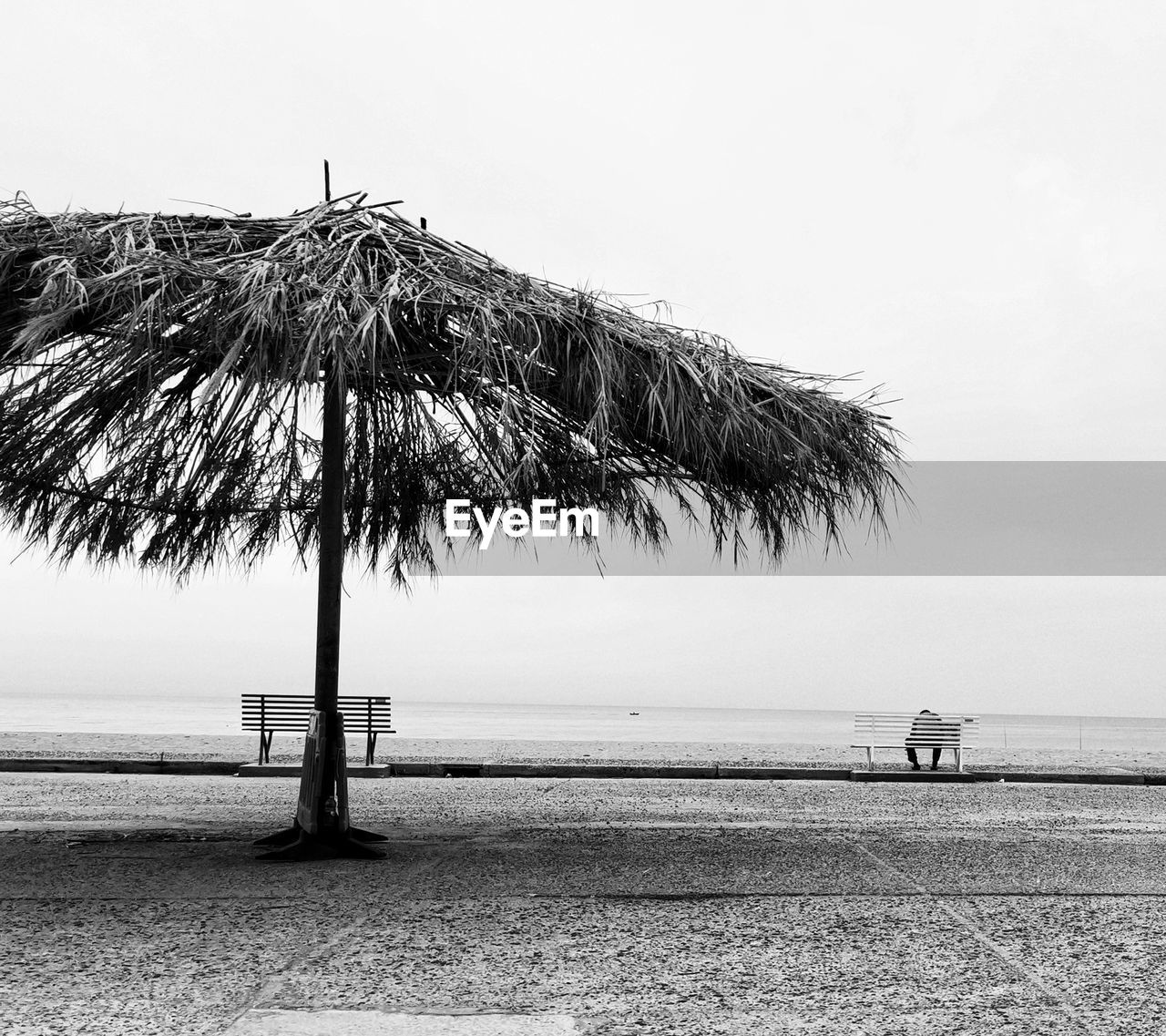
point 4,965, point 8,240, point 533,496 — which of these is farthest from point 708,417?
point 4,965

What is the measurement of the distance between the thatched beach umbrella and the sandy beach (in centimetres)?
830

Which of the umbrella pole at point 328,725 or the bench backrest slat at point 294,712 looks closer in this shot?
the umbrella pole at point 328,725

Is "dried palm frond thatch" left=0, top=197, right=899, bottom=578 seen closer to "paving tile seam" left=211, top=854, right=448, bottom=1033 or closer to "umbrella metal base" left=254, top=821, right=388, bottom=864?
"paving tile seam" left=211, top=854, right=448, bottom=1033

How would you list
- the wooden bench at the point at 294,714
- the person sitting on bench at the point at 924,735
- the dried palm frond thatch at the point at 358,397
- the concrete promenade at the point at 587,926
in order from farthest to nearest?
the person sitting on bench at the point at 924,735, the wooden bench at the point at 294,714, the dried palm frond thatch at the point at 358,397, the concrete promenade at the point at 587,926

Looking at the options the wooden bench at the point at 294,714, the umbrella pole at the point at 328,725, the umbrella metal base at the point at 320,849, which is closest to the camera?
the umbrella metal base at the point at 320,849

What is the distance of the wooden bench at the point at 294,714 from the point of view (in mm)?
16750

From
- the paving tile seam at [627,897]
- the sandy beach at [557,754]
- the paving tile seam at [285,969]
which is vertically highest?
the paving tile seam at [285,969]

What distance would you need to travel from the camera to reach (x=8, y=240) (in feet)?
22.8

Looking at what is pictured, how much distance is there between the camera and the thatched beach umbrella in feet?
21.5

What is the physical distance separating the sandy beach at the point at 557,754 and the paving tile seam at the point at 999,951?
10453 millimetres

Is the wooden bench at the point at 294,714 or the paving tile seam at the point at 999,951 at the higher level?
the wooden bench at the point at 294,714

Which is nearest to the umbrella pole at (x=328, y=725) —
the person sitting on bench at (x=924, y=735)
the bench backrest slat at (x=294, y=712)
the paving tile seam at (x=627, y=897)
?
the paving tile seam at (x=627, y=897)

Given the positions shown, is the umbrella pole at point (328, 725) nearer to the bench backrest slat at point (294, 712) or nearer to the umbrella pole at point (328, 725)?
the umbrella pole at point (328, 725)

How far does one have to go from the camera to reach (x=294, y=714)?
55.6 ft
